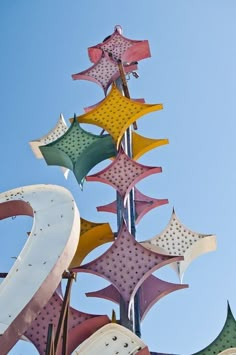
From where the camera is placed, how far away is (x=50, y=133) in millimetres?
14820

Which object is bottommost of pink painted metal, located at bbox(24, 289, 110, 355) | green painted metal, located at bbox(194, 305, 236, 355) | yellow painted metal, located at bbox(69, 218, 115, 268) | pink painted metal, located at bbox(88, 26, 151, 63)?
green painted metal, located at bbox(194, 305, 236, 355)

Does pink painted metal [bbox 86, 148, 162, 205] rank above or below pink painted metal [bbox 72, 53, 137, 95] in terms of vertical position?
below

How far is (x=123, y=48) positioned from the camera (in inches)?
638

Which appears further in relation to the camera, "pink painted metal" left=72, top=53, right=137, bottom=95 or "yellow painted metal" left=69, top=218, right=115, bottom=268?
"pink painted metal" left=72, top=53, right=137, bottom=95

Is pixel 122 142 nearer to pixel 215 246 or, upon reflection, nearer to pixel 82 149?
pixel 82 149

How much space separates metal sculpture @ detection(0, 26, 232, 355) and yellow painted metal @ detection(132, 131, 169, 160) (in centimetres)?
3

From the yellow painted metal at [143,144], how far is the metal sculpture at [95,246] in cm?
3

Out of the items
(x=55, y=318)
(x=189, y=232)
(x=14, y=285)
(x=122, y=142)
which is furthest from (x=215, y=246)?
(x=14, y=285)

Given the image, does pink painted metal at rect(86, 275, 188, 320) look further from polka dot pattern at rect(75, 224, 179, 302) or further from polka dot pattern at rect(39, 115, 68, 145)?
polka dot pattern at rect(39, 115, 68, 145)

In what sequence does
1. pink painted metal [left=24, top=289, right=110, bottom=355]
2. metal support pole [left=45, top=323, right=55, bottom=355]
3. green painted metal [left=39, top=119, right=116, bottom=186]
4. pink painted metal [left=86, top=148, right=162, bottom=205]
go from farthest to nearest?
green painted metal [left=39, top=119, right=116, bottom=186] < pink painted metal [left=86, top=148, right=162, bottom=205] < pink painted metal [left=24, top=289, right=110, bottom=355] < metal support pole [left=45, top=323, right=55, bottom=355]

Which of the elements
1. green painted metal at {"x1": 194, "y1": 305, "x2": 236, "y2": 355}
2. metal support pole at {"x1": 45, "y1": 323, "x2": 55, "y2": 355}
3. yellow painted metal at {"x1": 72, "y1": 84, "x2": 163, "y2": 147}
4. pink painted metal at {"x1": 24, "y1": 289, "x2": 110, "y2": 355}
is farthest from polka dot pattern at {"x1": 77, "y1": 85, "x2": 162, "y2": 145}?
metal support pole at {"x1": 45, "y1": 323, "x2": 55, "y2": 355}

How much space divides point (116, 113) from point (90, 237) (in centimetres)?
339

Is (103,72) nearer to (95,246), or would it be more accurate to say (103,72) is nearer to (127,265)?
(95,246)

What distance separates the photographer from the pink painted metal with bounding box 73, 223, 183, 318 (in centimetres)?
934
